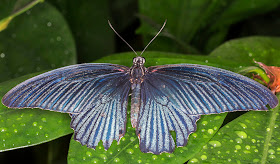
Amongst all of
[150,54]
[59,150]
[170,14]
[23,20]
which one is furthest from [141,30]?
[59,150]

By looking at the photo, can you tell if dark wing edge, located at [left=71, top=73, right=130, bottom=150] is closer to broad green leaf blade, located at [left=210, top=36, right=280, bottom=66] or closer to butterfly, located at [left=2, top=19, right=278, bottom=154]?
butterfly, located at [left=2, top=19, right=278, bottom=154]

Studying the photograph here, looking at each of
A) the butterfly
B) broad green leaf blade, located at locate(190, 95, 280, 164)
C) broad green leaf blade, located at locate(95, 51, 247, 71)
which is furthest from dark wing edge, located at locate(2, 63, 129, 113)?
broad green leaf blade, located at locate(190, 95, 280, 164)

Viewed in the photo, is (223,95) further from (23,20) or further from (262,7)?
(23,20)

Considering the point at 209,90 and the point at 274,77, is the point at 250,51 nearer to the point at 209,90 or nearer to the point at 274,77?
the point at 274,77

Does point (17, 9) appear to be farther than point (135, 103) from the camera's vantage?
Yes

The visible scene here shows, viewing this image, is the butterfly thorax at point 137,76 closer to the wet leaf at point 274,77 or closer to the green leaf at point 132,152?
the green leaf at point 132,152

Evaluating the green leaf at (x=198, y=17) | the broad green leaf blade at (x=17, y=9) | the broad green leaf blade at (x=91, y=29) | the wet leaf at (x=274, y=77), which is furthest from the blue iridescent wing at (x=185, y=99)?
the broad green leaf blade at (x=91, y=29)

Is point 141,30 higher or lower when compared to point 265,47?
higher

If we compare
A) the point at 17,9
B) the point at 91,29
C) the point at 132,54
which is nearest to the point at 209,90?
the point at 132,54
